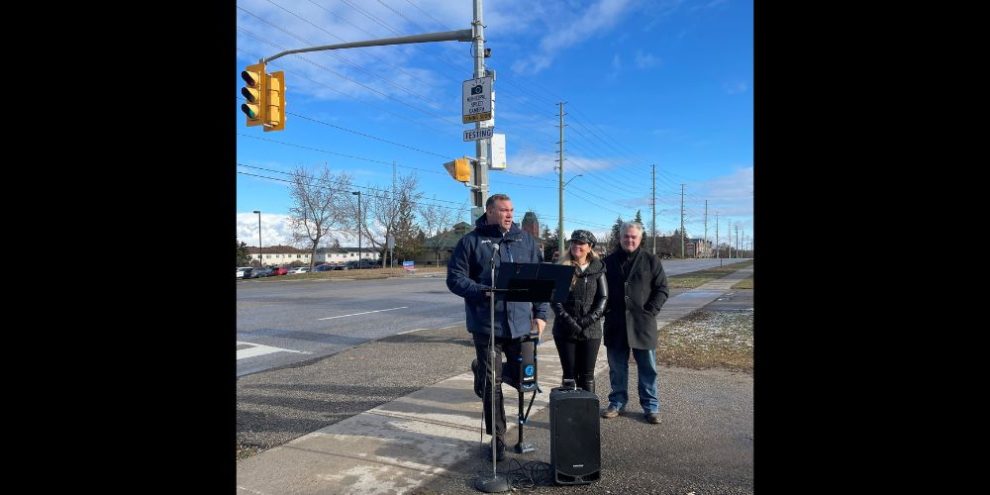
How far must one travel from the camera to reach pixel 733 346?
8977mm

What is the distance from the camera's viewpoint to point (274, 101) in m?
10.8

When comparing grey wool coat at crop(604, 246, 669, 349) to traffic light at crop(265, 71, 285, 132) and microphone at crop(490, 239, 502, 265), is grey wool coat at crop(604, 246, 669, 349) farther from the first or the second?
traffic light at crop(265, 71, 285, 132)

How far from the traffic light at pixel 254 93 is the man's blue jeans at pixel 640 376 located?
848 cm

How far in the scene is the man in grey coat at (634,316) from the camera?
196 inches

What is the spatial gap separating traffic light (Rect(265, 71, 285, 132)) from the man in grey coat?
26.2ft

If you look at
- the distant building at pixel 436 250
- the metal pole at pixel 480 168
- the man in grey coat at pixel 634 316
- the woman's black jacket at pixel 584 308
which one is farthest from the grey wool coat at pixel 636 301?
the distant building at pixel 436 250

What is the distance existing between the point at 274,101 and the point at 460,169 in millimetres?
4775

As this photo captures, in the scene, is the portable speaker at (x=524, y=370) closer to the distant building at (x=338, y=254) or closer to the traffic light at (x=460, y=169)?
the traffic light at (x=460, y=169)

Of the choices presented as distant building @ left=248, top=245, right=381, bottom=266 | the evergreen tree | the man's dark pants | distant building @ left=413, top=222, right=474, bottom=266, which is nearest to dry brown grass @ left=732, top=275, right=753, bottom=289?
the evergreen tree

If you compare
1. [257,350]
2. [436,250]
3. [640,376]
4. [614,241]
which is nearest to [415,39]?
[257,350]

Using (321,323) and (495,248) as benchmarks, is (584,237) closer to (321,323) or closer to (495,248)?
(495,248)
